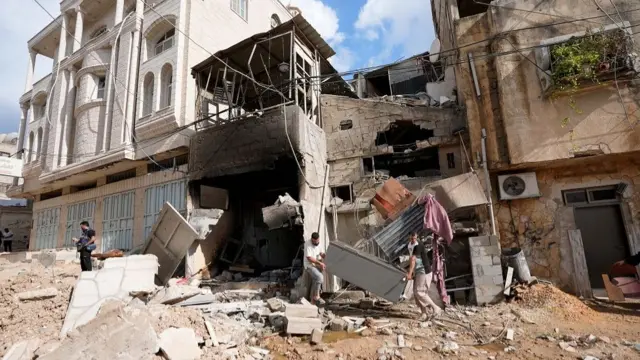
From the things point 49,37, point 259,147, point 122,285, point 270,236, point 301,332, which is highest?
point 49,37

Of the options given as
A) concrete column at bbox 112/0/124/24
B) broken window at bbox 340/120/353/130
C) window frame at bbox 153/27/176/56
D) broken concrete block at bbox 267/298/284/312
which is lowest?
broken concrete block at bbox 267/298/284/312

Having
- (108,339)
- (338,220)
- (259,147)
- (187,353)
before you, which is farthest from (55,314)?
(338,220)

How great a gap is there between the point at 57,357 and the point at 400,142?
34.0ft

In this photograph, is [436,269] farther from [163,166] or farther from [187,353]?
[163,166]

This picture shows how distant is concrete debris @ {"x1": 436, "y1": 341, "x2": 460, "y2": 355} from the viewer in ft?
16.7

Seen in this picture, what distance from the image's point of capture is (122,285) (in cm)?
658

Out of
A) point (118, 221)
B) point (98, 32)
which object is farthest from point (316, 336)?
point (98, 32)

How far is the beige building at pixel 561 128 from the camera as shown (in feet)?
27.2

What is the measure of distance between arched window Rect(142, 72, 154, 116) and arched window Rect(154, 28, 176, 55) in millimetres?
1221

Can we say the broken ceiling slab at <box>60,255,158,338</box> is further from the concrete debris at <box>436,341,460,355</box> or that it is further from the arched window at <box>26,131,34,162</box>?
the arched window at <box>26,131,34,162</box>

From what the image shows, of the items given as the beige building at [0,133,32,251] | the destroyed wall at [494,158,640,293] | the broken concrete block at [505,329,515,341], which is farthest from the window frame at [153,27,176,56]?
the beige building at [0,133,32,251]

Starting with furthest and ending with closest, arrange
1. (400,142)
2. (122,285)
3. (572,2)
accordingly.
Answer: (400,142) → (572,2) → (122,285)

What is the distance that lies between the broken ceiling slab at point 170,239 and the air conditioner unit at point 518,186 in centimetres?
864

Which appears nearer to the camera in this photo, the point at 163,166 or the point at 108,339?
the point at 108,339
